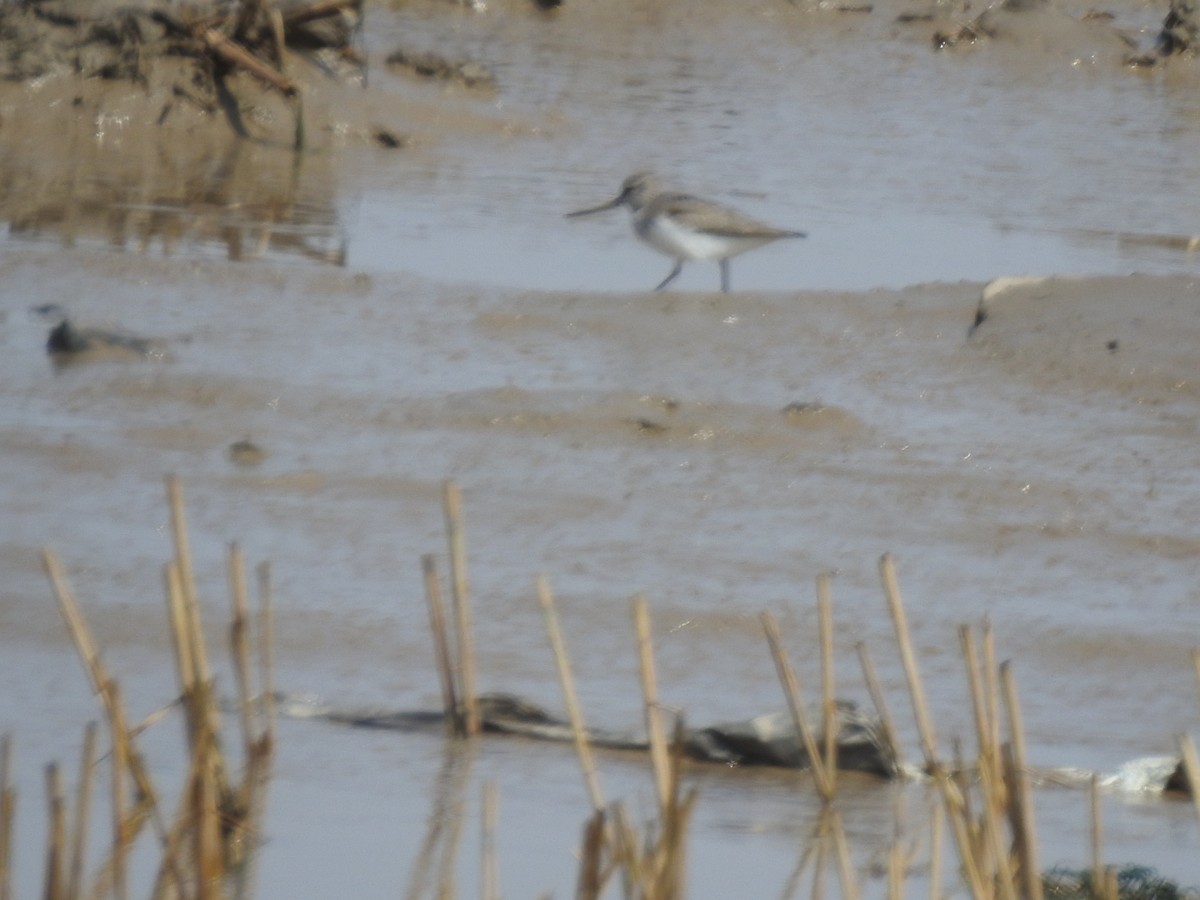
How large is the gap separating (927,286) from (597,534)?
3.46m

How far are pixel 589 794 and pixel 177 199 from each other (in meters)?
7.50

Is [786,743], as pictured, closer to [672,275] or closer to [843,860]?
[843,860]

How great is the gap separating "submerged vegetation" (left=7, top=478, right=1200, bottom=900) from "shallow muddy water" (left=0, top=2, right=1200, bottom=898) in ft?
0.29

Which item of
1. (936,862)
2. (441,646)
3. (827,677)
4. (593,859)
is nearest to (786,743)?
(827,677)

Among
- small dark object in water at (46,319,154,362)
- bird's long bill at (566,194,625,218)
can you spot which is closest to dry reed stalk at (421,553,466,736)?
small dark object in water at (46,319,154,362)

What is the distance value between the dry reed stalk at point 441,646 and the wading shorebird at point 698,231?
4.99 metres

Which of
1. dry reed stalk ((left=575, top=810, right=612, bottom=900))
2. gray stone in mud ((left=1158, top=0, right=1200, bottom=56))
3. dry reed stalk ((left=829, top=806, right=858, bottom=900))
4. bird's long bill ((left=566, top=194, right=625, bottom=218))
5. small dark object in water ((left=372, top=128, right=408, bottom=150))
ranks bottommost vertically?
dry reed stalk ((left=829, top=806, right=858, bottom=900))

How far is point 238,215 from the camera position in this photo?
1012 centimetres

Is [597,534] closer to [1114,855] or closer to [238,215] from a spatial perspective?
[1114,855]

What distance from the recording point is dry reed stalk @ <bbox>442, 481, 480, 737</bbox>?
12.0 feet

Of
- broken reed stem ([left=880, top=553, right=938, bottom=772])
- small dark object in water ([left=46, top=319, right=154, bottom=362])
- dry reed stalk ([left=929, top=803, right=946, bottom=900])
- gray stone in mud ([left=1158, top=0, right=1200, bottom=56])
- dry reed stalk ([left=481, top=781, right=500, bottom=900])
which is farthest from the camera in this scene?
gray stone in mud ([left=1158, top=0, right=1200, bottom=56])

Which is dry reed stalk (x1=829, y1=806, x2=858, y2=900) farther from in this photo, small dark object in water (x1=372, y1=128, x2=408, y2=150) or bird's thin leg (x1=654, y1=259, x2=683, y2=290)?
small dark object in water (x1=372, y1=128, x2=408, y2=150)

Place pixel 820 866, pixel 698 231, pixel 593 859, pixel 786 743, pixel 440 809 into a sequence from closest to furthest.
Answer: pixel 593 859 → pixel 820 866 → pixel 440 809 → pixel 786 743 → pixel 698 231

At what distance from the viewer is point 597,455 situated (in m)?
6.76
